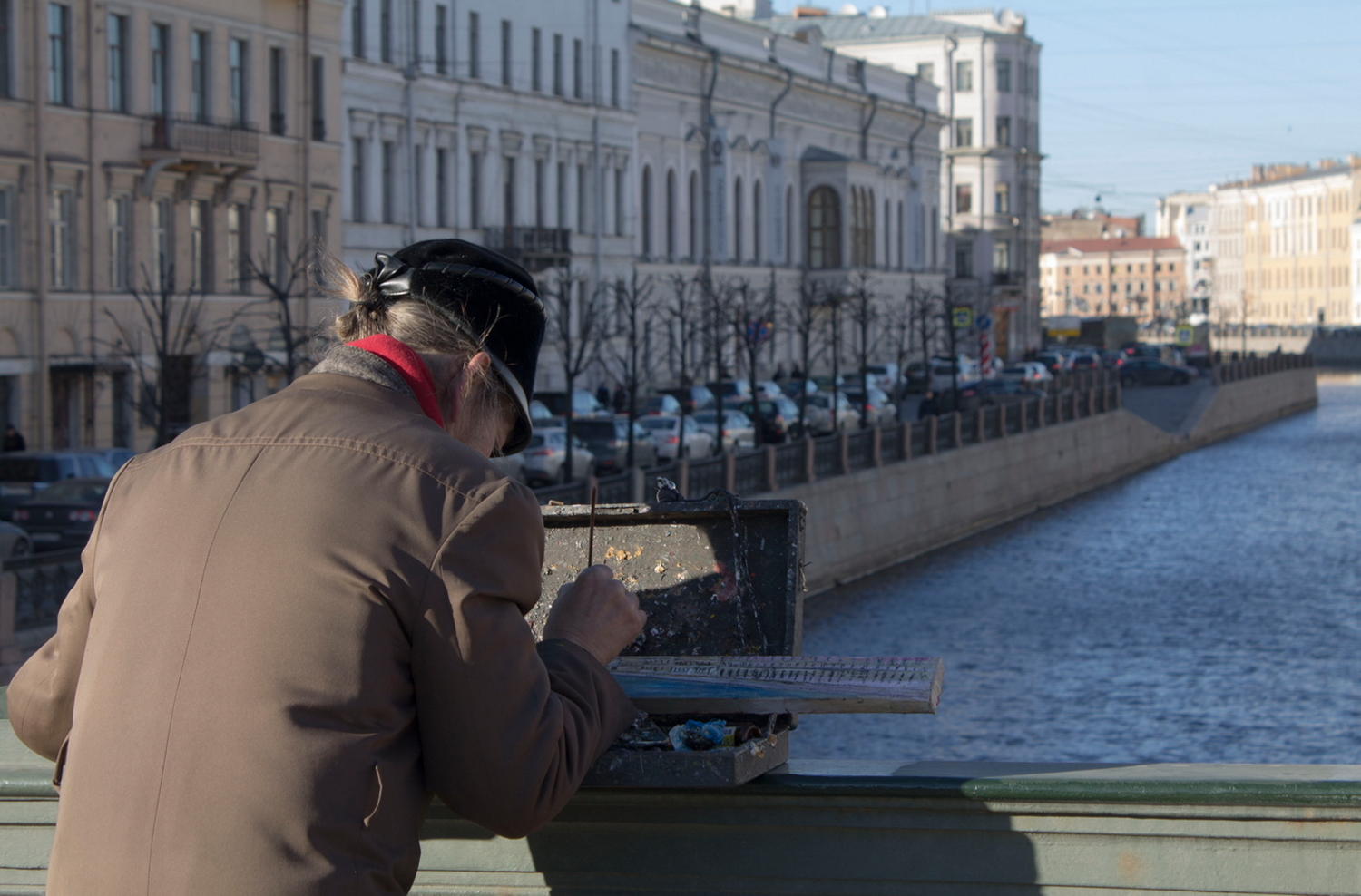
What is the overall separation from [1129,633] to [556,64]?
25.7 m

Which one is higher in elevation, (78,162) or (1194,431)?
(78,162)

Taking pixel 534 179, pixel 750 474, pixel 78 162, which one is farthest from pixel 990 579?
pixel 534 179

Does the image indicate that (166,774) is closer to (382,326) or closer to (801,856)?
(382,326)

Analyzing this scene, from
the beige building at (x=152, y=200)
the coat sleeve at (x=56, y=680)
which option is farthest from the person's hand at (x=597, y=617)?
the beige building at (x=152, y=200)

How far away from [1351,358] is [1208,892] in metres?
111

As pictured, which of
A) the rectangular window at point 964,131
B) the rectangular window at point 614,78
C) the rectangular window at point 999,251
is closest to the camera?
the rectangular window at point 614,78

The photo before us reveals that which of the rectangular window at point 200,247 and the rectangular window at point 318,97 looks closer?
the rectangular window at point 200,247

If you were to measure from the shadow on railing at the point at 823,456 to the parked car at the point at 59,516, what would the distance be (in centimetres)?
418

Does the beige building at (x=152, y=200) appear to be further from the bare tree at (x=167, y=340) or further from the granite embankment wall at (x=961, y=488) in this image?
the granite embankment wall at (x=961, y=488)

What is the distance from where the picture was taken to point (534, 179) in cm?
4222

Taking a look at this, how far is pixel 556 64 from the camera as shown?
43.1 m

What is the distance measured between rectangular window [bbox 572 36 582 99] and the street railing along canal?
13.9 meters

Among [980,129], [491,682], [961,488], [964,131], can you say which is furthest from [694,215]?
[491,682]

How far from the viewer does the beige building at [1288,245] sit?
132m
